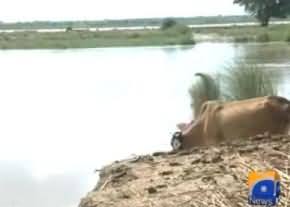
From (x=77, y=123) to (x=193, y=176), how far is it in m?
10.4

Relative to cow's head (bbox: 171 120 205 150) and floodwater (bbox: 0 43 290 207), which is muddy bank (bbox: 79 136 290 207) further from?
floodwater (bbox: 0 43 290 207)

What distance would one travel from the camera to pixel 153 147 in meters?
11.5

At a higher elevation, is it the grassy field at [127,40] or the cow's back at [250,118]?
the grassy field at [127,40]

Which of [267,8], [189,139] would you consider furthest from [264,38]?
[189,139]

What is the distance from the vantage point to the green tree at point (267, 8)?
5475cm

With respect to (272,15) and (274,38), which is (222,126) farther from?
(272,15)

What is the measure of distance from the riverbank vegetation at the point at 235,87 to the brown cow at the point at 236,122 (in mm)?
2533

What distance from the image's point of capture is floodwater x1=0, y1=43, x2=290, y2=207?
10641mm

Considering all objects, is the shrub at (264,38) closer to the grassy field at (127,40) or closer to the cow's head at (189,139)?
the grassy field at (127,40)

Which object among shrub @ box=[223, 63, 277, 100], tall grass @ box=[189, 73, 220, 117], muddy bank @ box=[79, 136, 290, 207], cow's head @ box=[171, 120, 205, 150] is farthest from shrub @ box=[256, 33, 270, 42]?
muddy bank @ box=[79, 136, 290, 207]

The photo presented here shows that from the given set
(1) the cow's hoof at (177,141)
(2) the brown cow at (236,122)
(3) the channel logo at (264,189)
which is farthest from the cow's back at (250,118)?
(3) the channel logo at (264,189)

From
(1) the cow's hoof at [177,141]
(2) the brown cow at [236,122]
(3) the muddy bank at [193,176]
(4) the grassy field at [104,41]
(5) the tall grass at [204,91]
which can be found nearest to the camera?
(3) the muddy bank at [193,176]

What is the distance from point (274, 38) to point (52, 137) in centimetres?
3383

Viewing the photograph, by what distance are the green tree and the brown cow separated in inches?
1833
